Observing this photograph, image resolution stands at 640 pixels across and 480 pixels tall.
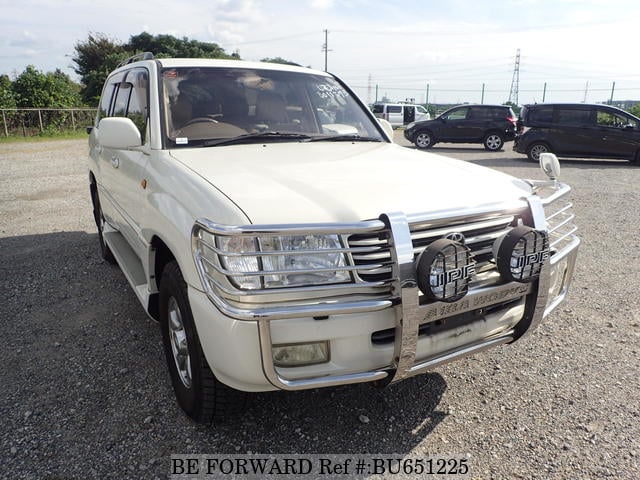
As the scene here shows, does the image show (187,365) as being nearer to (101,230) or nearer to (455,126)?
(101,230)

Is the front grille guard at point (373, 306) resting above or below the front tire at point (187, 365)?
above

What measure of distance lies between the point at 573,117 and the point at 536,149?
1292mm

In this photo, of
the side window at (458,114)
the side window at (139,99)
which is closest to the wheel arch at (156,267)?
the side window at (139,99)

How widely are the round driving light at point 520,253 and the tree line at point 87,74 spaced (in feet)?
39.5

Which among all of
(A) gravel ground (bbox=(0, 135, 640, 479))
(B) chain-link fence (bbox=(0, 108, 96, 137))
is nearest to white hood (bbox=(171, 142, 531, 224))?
(A) gravel ground (bbox=(0, 135, 640, 479))

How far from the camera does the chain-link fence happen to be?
20659 millimetres

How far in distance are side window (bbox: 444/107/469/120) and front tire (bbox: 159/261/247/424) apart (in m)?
16.9

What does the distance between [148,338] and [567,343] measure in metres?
3.05

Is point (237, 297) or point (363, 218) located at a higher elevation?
point (363, 218)

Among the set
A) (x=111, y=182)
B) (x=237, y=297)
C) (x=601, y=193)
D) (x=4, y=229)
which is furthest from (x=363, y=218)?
→ (x=601, y=193)

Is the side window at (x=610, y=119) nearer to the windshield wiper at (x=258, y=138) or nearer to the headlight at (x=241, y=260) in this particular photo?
the windshield wiper at (x=258, y=138)

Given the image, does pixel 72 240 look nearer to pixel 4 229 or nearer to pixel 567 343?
pixel 4 229

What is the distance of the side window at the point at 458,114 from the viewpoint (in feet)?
58.4

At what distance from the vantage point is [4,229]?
6789mm
